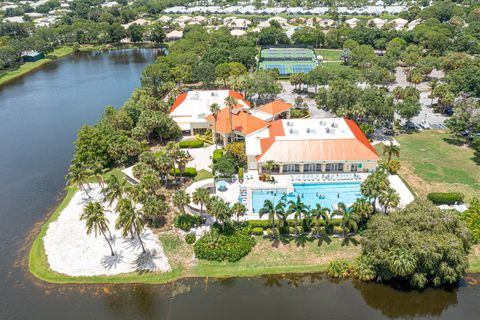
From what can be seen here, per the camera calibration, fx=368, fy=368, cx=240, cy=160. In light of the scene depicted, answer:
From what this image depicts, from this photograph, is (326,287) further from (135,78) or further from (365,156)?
(135,78)

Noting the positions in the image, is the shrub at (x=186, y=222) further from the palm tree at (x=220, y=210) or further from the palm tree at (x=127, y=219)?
the palm tree at (x=127, y=219)

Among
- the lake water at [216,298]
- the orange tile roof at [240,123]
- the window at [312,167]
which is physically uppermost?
the orange tile roof at [240,123]

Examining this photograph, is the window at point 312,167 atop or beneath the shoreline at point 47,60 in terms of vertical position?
beneath

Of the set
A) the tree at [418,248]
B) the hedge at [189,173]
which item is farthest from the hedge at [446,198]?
the hedge at [189,173]

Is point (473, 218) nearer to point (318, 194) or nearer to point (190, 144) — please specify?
point (318, 194)

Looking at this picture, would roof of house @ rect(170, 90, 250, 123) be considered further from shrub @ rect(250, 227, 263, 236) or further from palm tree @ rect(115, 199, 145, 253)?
palm tree @ rect(115, 199, 145, 253)

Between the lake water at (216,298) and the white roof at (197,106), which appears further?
the white roof at (197,106)

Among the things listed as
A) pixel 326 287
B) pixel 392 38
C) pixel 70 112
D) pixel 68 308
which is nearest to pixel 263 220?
pixel 326 287
